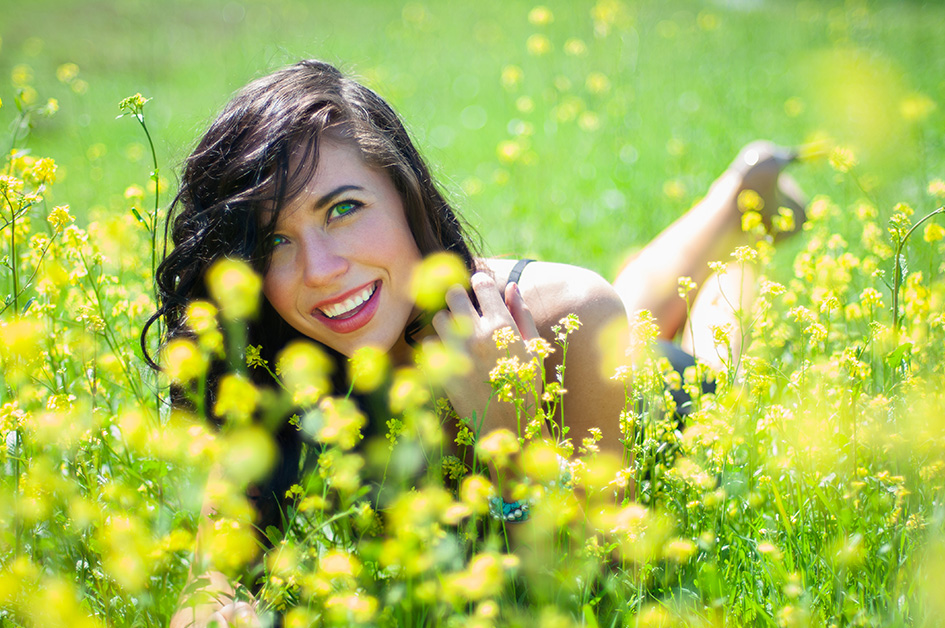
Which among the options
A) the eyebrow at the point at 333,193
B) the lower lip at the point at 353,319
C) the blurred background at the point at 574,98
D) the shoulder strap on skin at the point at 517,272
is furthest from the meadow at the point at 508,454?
the shoulder strap on skin at the point at 517,272

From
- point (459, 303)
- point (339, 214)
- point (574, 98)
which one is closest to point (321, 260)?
point (339, 214)

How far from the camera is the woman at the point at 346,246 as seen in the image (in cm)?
181

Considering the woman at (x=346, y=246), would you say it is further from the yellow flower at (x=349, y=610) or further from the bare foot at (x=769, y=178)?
the bare foot at (x=769, y=178)

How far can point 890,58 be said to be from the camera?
640 centimetres

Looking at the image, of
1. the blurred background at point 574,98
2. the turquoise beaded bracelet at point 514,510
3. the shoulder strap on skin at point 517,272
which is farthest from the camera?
the blurred background at point 574,98

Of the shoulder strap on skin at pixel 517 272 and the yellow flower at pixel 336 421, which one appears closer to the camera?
the yellow flower at pixel 336 421

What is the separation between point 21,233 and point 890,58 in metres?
6.93

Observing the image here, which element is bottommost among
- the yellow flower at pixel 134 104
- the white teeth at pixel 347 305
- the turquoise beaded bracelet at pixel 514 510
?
the turquoise beaded bracelet at pixel 514 510

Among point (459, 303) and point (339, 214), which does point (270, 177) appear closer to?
point (339, 214)

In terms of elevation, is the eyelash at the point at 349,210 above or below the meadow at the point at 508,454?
above

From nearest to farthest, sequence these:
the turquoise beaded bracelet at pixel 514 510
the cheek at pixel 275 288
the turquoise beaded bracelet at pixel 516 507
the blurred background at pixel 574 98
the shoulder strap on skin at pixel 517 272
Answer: the turquoise beaded bracelet at pixel 516 507 < the turquoise beaded bracelet at pixel 514 510 < the cheek at pixel 275 288 < the shoulder strap on skin at pixel 517 272 < the blurred background at pixel 574 98

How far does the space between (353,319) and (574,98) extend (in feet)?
11.9

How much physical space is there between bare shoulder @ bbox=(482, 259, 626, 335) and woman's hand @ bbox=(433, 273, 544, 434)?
8.4 inches

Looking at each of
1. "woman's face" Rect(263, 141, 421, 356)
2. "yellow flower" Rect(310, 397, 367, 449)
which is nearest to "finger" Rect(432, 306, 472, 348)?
"woman's face" Rect(263, 141, 421, 356)
